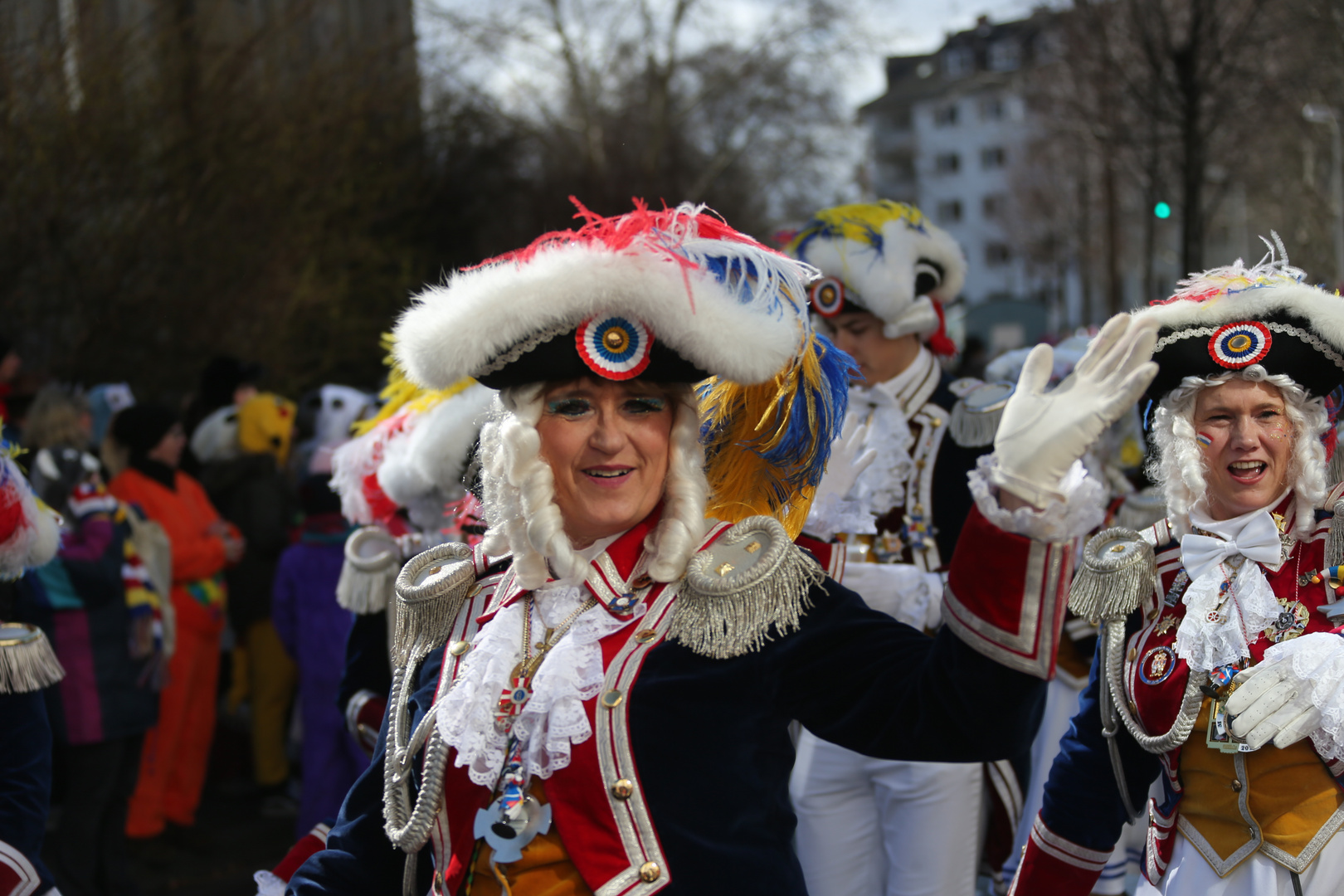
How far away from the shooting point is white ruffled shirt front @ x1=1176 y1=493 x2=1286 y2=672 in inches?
101

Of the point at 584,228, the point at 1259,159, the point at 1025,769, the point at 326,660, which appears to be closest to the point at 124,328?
the point at 326,660

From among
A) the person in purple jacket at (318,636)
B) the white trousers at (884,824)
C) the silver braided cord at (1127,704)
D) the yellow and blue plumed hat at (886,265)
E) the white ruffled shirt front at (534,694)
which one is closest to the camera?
the white ruffled shirt front at (534,694)

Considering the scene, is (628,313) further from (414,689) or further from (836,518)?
(836,518)

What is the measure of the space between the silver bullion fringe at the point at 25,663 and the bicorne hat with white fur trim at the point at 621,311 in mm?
1307

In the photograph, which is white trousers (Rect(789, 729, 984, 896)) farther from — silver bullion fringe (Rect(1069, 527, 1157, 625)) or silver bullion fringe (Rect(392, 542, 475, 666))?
silver bullion fringe (Rect(392, 542, 475, 666))

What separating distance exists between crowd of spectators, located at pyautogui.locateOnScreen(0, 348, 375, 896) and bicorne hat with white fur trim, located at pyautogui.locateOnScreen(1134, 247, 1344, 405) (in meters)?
2.82

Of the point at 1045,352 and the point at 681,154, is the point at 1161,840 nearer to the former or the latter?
the point at 1045,352

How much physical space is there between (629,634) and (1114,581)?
120cm

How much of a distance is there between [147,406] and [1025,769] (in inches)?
160

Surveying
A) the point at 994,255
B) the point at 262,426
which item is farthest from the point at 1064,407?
the point at 994,255

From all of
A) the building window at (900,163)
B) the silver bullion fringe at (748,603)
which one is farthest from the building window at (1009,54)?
A: the building window at (900,163)

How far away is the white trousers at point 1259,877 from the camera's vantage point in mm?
2457

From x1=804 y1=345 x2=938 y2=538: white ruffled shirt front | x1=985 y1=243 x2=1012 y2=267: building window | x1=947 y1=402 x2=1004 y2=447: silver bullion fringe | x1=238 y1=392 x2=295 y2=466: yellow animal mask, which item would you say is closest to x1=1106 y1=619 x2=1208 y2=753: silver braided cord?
x1=804 y1=345 x2=938 y2=538: white ruffled shirt front

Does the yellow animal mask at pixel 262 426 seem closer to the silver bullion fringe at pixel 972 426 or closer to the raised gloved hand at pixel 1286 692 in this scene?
the silver bullion fringe at pixel 972 426
